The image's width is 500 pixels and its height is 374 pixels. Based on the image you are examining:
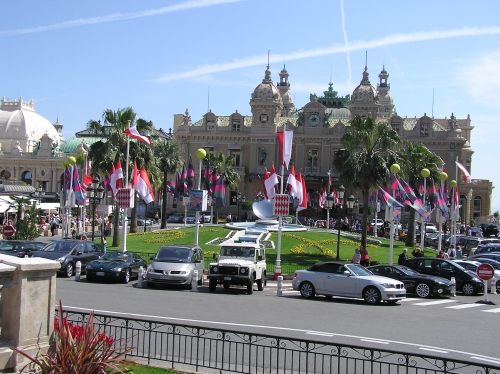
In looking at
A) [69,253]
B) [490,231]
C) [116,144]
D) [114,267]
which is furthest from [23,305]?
[490,231]

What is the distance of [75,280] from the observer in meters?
Result: 24.7

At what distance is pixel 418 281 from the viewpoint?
79.8ft

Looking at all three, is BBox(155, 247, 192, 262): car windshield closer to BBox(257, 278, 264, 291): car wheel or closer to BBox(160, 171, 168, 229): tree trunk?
BBox(257, 278, 264, 291): car wheel

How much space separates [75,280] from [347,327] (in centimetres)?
1275

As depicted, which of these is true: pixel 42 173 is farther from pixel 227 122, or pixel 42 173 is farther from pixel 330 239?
pixel 330 239

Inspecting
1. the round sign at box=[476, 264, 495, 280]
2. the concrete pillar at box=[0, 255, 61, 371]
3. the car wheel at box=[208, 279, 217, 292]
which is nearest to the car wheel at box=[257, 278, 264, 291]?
the car wheel at box=[208, 279, 217, 292]

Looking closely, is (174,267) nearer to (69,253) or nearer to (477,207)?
(69,253)

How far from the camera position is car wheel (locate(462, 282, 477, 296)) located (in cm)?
2606

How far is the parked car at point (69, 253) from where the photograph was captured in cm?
2553

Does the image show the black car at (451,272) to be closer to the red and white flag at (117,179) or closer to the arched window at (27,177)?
the red and white flag at (117,179)

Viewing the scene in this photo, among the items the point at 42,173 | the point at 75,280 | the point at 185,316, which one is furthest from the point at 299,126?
the point at 185,316

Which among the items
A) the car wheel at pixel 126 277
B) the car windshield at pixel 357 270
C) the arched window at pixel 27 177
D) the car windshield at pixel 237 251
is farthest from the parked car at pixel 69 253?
the arched window at pixel 27 177

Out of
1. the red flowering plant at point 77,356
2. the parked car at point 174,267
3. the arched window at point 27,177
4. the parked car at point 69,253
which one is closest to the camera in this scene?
the red flowering plant at point 77,356

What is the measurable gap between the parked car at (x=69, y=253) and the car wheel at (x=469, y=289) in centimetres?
1519
